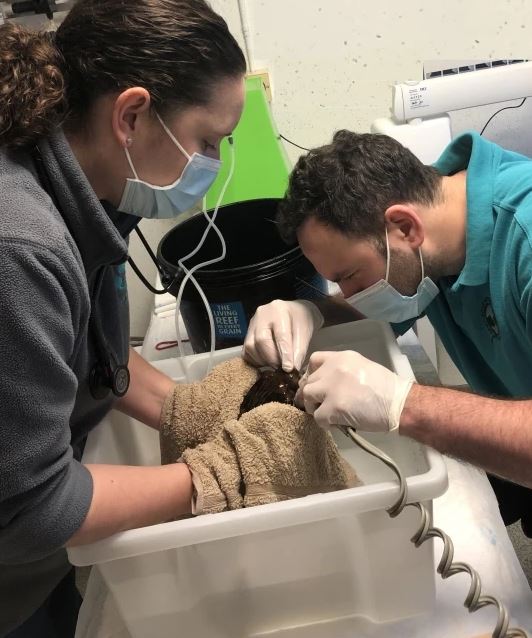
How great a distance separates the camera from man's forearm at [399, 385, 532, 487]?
0.72m

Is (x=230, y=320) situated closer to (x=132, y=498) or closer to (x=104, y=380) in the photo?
(x=104, y=380)

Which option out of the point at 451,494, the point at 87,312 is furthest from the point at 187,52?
the point at 451,494

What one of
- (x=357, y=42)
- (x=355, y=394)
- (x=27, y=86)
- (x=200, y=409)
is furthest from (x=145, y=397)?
(x=357, y=42)

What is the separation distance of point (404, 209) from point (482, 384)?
39 centimetres

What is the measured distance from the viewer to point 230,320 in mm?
1097

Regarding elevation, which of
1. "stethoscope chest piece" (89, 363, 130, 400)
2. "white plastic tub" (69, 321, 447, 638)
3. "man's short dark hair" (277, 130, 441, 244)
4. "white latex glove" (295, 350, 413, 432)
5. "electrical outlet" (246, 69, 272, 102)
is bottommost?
"white plastic tub" (69, 321, 447, 638)

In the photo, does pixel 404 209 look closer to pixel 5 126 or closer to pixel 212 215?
pixel 212 215

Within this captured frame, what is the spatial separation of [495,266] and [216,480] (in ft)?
1.74

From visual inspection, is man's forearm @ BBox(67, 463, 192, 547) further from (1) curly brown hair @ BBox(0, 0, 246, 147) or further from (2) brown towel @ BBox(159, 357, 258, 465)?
(1) curly brown hair @ BBox(0, 0, 246, 147)

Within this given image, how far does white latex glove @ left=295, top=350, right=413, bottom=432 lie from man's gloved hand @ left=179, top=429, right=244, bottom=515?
124 millimetres

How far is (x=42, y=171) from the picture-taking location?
647 millimetres

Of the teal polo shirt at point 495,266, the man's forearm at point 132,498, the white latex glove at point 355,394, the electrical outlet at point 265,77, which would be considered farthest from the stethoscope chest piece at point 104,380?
the electrical outlet at point 265,77

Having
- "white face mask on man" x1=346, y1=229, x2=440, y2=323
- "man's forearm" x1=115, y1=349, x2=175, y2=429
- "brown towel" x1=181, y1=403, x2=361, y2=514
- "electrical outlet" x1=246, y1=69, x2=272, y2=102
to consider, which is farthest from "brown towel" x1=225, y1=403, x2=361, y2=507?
"electrical outlet" x1=246, y1=69, x2=272, y2=102

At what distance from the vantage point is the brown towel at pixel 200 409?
827 mm
